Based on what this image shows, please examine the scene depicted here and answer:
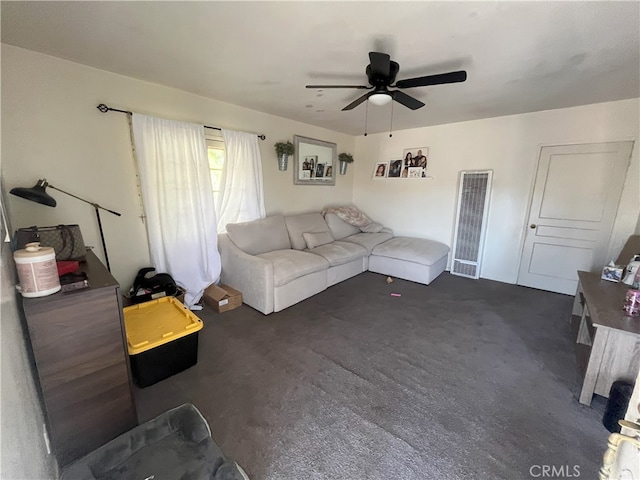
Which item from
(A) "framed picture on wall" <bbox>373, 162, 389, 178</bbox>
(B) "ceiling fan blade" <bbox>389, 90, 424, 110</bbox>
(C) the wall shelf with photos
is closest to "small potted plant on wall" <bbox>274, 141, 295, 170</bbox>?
(C) the wall shelf with photos

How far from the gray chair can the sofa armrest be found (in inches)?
58.0

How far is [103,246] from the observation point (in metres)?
2.56

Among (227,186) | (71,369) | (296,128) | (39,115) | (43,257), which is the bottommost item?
(71,369)

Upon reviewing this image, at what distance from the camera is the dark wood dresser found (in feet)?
3.96

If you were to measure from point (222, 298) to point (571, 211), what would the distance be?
4435 mm

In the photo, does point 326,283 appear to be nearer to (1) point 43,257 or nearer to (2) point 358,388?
(2) point 358,388

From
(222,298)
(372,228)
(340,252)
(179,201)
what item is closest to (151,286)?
(222,298)

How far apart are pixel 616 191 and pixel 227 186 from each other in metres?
4.64

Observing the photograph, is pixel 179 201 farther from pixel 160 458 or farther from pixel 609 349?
pixel 609 349

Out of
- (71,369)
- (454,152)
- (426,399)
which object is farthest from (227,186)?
(454,152)

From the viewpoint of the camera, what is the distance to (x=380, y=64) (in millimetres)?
1844

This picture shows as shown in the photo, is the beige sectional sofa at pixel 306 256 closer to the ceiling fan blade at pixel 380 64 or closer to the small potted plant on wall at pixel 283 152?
the small potted plant on wall at pixel 283 152

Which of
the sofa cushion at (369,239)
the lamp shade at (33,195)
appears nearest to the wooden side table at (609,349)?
the sofa cushion at (369,239)

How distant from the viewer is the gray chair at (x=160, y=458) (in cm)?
124
